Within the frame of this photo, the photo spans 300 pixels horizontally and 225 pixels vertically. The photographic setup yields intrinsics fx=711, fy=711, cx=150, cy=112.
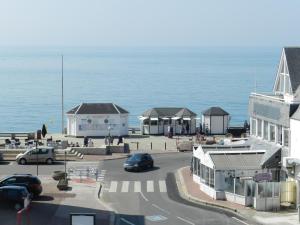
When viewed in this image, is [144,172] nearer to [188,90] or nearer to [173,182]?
[173,182]

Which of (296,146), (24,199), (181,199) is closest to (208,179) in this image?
(181,199)

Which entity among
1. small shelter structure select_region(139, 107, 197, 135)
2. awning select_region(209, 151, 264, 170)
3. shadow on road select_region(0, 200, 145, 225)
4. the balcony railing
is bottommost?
shadow on road select_region(0, 200, 145, 225)

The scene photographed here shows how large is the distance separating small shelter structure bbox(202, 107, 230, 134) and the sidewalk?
72.4ft

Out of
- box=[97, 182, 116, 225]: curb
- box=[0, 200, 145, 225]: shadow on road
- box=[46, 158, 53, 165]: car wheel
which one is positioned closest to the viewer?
box=[0, 200, 145, 225]: shadow on road

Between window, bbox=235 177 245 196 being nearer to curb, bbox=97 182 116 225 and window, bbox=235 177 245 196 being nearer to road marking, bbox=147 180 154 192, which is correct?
road marking, bbox=147 180 154 192

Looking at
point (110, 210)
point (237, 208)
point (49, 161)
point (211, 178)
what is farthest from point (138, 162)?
point (237, 208)

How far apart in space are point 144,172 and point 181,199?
9128mm

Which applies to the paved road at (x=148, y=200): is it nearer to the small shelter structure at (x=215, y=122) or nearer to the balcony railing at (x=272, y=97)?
the balcony railing at (x=272, y=97)

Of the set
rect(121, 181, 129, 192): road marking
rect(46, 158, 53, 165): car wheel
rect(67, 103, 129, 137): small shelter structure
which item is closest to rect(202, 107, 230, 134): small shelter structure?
rect(67, 103, 129, 137): small shelter structure

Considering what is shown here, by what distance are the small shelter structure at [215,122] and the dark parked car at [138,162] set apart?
1778cm

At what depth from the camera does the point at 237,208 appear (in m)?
36.8

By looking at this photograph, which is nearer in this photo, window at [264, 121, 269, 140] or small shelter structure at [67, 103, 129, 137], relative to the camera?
window at [264, 121, 269, 140]

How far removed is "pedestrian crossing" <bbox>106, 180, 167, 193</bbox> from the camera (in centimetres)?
4212

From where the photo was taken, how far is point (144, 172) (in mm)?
48469
